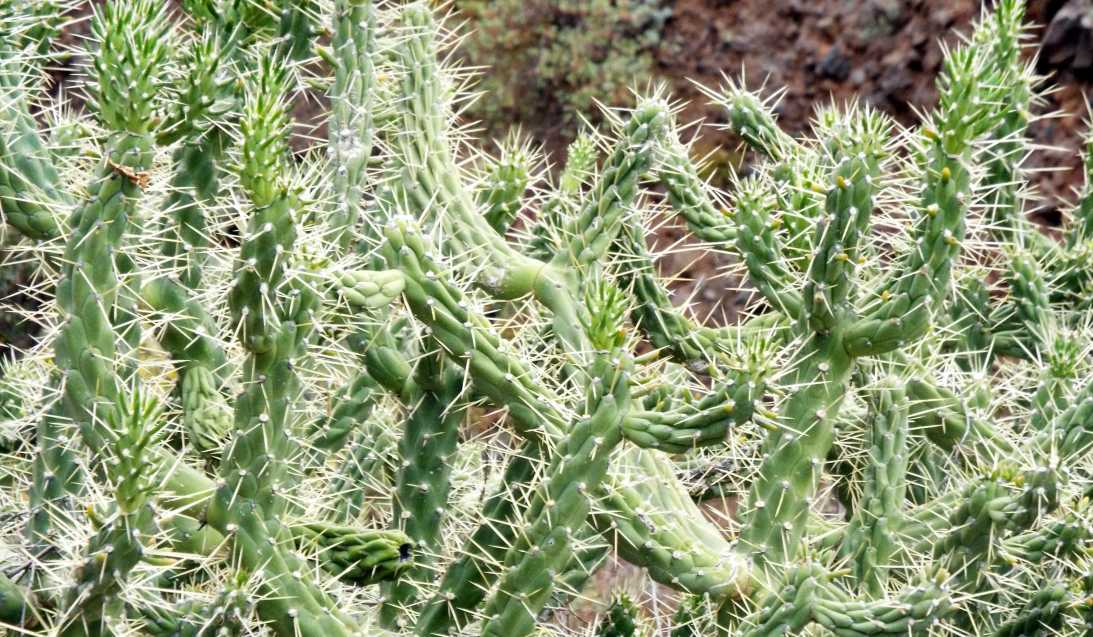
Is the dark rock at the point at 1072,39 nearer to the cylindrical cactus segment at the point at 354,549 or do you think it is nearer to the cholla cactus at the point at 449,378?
the cholla cactus at the point at 449,378

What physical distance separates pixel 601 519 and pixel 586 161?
119 cm

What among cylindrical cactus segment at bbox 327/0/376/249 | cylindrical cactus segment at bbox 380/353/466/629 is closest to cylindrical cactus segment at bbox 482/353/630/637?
cylindrical cactus segment at bbox 380/353/466/629

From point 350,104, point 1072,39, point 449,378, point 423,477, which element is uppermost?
point 1072,39

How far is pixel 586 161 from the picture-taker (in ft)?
11.4

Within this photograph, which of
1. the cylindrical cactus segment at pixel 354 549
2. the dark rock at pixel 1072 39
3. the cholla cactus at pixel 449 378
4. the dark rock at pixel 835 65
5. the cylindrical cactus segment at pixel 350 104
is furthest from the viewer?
the dark rock at pixel 835 65

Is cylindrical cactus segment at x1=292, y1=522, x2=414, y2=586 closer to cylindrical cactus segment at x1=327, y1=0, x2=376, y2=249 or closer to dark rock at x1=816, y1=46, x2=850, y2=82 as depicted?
cylindrical cactus segment at x1=327, y1=0, x2=376, y2=249

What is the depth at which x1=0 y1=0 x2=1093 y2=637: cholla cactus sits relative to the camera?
217 cm

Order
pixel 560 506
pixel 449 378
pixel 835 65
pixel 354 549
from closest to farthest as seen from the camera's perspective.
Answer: pixel 560 506 < pixel 354 549 < pixel 449 378 < pixel 835 65

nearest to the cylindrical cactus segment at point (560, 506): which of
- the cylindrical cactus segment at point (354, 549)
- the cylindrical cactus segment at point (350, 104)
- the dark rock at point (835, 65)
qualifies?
the cylindrical cactus segment at point (354, 549)

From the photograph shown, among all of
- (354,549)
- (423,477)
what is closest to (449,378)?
(423,477)

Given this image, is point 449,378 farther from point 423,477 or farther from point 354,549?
point 354,549

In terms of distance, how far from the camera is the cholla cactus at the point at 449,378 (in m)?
2.17

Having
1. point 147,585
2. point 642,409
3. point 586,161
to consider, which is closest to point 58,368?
point 147,585

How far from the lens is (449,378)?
269 centimetres
